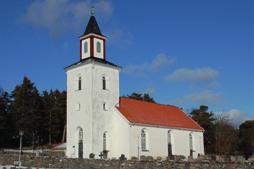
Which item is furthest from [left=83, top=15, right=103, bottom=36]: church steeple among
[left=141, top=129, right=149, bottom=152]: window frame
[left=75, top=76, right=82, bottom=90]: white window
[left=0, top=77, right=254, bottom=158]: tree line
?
[left=0, top=77, right=254, bottom=158]: tree line

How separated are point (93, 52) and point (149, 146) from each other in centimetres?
1195

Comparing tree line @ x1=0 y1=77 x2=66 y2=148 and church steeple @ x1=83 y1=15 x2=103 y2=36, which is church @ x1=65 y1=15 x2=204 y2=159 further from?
tree line @ x1=0 y1=77 x2=66 y2=148

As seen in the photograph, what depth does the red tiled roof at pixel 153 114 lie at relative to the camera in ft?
147

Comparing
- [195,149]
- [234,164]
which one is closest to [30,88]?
[195,149]

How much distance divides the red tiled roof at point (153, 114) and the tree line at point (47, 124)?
1149 centimetres

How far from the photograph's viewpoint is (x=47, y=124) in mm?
66750

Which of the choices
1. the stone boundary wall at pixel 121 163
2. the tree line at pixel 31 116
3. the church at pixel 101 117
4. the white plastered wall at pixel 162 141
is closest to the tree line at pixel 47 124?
the tree line at pixel 31 116

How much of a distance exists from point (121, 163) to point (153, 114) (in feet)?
69.2

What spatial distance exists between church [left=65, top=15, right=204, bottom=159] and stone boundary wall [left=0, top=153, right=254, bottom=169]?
27.2 feet

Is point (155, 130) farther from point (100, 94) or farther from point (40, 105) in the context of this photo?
point (40, 105)

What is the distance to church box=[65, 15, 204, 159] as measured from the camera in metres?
42.4

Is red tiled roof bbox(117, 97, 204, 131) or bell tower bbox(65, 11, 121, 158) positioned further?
red tiled roof bbox(117, 97, 204, 131)

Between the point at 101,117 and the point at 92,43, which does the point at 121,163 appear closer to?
the point at 101,117

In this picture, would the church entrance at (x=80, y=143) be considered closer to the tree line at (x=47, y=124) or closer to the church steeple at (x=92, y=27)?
the church steeple at (x=92, y=27)
